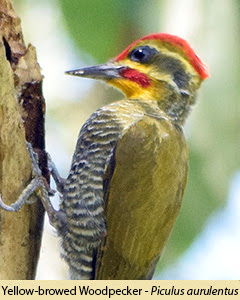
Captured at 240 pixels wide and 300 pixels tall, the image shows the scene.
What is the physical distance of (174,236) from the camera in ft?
19.2

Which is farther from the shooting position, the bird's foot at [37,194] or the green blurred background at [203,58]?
the green blurred background at [203,58]

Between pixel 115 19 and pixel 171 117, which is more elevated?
pixel 115 19

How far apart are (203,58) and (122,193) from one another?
1.68 m

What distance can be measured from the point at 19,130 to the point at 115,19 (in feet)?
6.13

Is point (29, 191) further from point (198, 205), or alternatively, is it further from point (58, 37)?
point (58, 37)

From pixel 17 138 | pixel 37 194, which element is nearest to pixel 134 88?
pixel 37 194

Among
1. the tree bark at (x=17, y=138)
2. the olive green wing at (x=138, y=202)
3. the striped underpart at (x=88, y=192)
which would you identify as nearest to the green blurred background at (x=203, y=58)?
the striped underpart at (x=88, y=192)

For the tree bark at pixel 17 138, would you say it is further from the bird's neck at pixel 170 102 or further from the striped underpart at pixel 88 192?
the bird's neck at pixel 170 102

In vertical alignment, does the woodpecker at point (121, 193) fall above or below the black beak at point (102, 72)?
below

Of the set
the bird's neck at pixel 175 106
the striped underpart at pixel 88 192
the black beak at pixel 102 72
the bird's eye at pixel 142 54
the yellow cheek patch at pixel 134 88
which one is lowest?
the striped underpart at pixel 88 192

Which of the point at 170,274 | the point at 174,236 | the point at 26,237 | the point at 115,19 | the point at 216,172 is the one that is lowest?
the point at 170,274

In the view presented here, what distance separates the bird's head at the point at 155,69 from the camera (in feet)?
16.1

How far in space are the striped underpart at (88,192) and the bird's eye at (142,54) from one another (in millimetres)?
481
